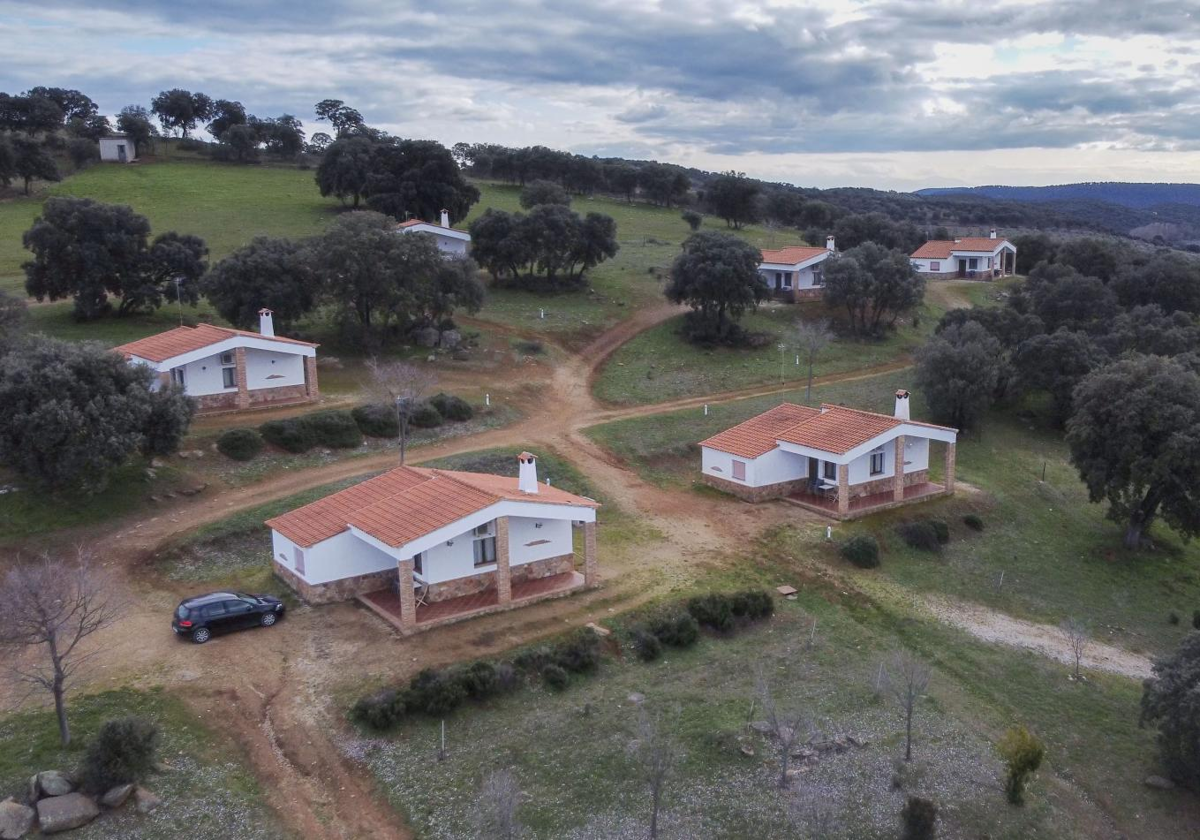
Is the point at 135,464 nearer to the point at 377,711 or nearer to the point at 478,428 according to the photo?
the point at 478,428

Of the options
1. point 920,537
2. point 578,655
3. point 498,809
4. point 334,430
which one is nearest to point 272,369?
point 334,430

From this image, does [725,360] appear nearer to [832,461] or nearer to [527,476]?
[832,461]

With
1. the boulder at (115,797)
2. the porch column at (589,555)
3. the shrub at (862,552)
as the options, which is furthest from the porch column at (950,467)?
the boulder at (115,797)

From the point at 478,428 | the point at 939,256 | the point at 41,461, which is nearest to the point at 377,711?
the point at 41,461

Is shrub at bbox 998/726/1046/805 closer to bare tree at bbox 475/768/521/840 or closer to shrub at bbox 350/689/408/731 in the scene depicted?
bare tree at bbox 475/768/521/840

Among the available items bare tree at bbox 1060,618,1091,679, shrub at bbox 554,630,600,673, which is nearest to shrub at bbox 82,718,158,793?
shrub at bbox 554,630,600,673

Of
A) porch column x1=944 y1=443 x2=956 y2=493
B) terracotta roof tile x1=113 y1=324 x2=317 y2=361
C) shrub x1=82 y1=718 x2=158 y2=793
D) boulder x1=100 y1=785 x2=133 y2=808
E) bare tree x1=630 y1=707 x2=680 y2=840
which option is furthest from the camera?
porch column x1=944 y1=443 x2=956 y2=493
